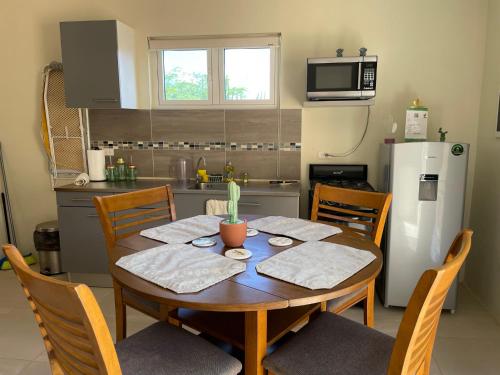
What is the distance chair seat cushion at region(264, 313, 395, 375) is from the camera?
1.24m

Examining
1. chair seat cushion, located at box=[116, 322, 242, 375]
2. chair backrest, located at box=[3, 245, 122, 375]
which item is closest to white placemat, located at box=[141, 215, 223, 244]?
chair seat cushion, located at box=[116, 322, 242, 375]

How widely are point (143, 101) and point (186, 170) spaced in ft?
2.37

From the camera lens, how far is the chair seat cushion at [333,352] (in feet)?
4.06

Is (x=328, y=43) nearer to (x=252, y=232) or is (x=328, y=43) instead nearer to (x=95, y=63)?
(x=95, y=63)

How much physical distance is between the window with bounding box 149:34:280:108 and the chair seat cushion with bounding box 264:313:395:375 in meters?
2.25

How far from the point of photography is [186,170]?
3.42m

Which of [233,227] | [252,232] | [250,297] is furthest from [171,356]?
[252,232]

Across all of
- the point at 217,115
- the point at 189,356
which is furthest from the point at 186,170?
the point at 189,356

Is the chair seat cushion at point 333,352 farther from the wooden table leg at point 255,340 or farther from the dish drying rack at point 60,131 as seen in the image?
the dish drying rack at point 60,131

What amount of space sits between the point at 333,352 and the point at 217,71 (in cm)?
261


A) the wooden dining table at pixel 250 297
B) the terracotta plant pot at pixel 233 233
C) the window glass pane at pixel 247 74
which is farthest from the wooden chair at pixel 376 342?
the window glass pane at pixel 247 74

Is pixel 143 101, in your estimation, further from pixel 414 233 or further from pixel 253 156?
pixel 414 233

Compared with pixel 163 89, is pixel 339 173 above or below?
below

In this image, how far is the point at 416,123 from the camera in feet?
9.30
